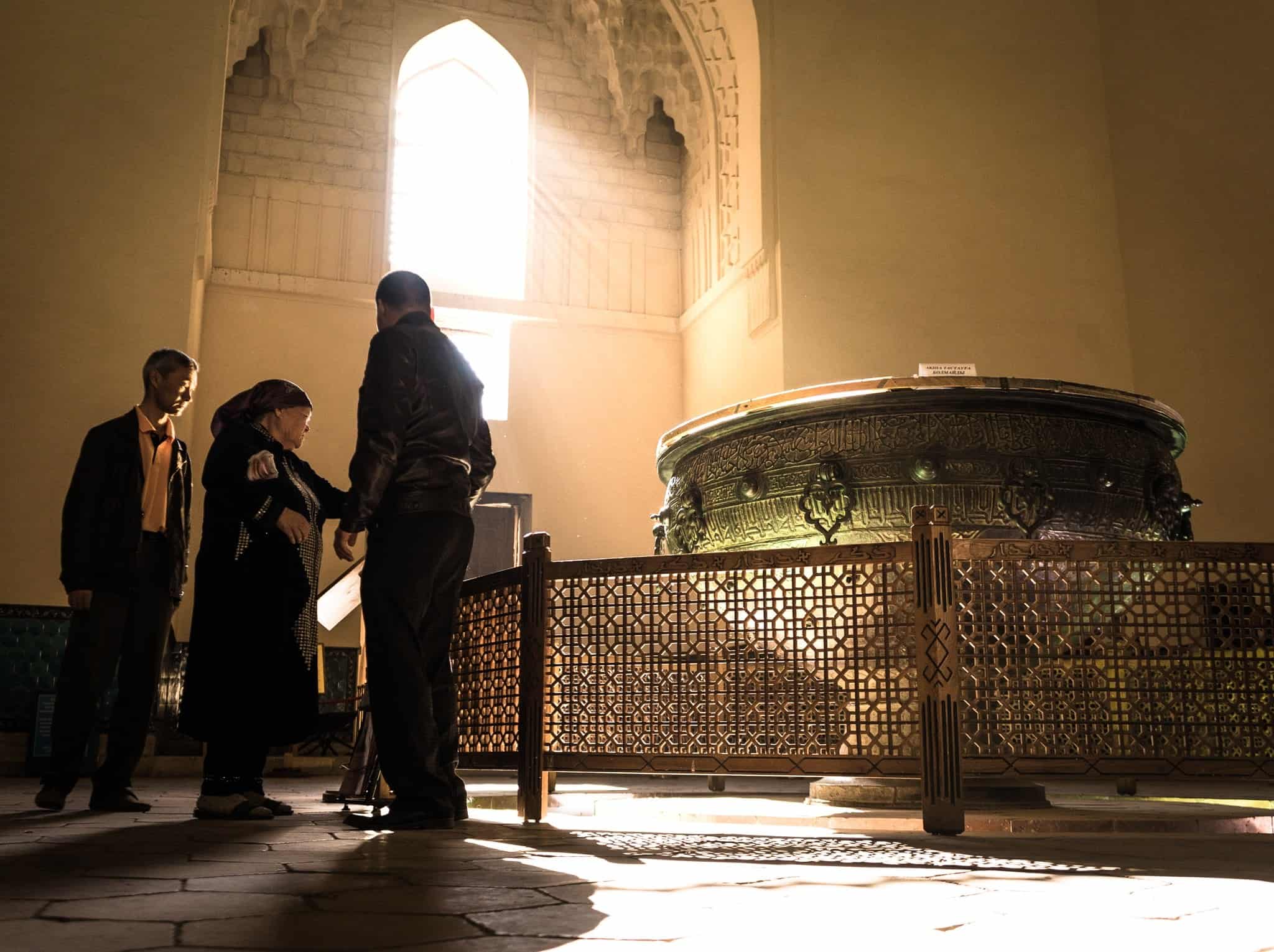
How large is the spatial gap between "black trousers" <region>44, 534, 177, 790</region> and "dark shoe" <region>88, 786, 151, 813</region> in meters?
0.02

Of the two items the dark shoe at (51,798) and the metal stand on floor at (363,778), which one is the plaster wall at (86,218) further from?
the metal stand on floor at (363,778)

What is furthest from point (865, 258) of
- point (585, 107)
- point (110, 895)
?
point (110, 895)

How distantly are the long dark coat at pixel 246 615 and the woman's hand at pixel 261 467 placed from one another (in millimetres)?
12

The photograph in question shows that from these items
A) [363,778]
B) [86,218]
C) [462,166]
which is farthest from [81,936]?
[462,166]

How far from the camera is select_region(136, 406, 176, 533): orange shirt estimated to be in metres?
3.49

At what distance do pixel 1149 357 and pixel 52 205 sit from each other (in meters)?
8.61

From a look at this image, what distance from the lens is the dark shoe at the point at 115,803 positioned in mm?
3389

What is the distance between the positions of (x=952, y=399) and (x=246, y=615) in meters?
2.01

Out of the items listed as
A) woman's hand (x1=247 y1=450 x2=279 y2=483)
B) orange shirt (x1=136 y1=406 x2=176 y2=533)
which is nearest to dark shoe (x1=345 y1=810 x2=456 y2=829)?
woman's hand (x1=247 y1=450 x2=279 y2=483)

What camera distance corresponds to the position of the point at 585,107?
11727mm

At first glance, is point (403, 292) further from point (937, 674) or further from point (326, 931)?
point (326, 931)

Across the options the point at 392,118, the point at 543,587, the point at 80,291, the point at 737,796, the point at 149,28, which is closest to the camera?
the point at 543,587

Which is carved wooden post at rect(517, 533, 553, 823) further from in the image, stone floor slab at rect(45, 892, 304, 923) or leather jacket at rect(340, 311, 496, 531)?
stone floor slab at rect(45, 892, 304, 923)

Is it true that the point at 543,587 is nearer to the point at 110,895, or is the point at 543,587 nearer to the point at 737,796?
the point at 110,895
